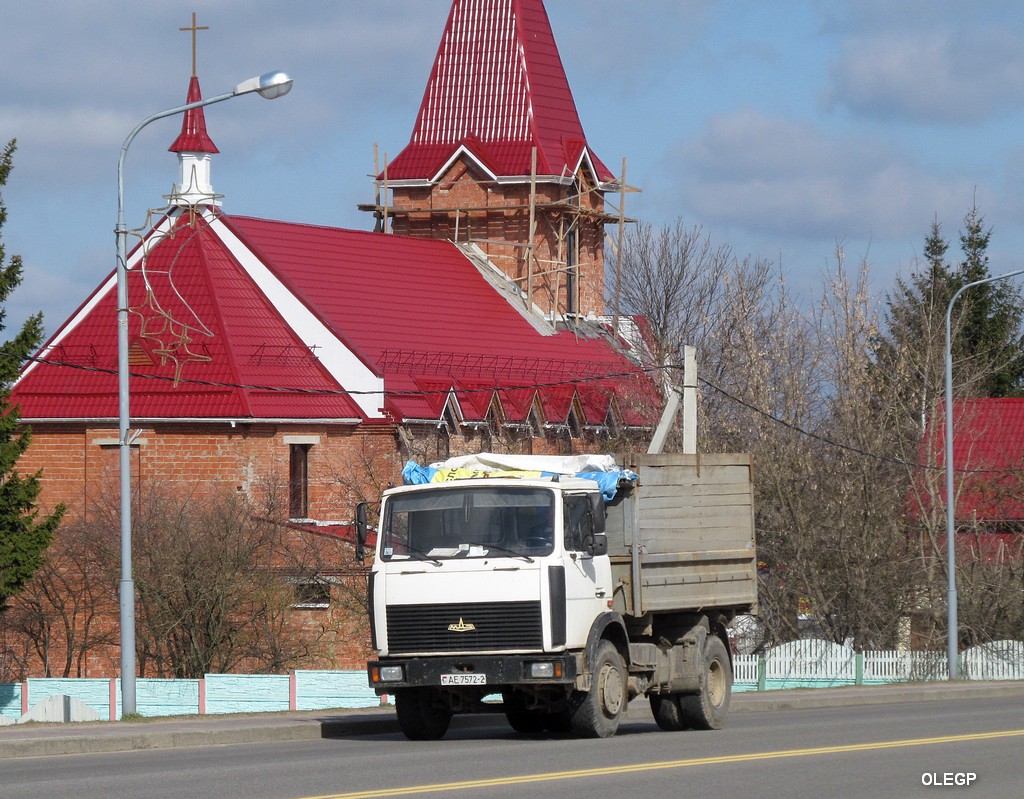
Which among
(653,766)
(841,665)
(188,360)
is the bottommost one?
(841,665)

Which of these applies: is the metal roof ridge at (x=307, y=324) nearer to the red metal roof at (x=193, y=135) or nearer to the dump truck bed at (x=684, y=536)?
the red metal roof at (x=193, y=135)

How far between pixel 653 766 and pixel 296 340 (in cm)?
3265

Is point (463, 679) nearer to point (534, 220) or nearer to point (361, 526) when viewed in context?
point (361, 526)

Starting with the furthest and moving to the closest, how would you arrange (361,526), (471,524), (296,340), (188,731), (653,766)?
(296,340), (361,526), (188,731), (471,524), (653,766)

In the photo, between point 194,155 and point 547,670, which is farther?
point 194,155

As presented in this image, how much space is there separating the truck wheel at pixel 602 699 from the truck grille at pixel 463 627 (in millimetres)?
832

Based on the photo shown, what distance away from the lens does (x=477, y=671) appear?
17.8 m

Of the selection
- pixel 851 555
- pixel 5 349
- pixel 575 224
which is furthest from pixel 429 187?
pixel 5 349

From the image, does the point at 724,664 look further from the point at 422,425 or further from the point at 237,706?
the point at 422,425

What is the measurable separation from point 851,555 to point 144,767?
98.6 feet

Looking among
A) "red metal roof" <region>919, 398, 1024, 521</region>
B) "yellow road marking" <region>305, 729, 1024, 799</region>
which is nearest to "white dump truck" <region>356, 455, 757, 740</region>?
"yellow road marking" <region>305, 729, 1024, 799</region>

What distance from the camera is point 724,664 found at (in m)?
21.0

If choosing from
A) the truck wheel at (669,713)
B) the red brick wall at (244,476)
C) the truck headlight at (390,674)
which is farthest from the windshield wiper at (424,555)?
the red brick wall at (244,476)

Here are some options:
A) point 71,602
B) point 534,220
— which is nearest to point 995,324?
point 534,220
